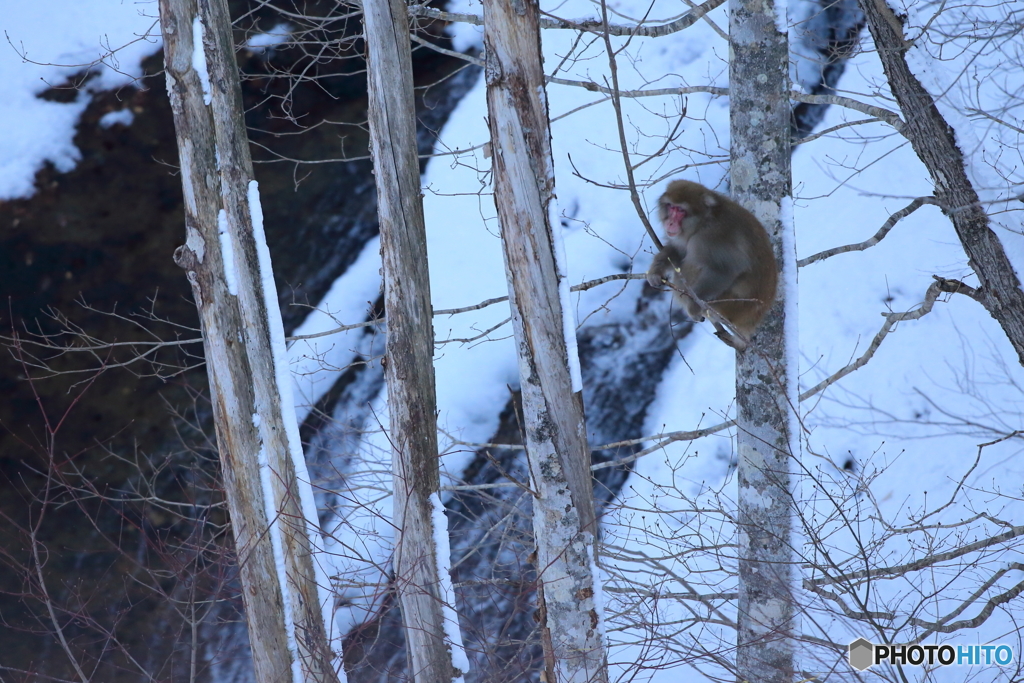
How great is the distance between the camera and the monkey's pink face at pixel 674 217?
4.24 metres

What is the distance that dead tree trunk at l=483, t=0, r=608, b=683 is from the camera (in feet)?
11.3

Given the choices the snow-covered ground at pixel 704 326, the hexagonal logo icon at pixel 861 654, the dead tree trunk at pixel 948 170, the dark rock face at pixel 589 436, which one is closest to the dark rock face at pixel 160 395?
the dark rock face at pixel 589 436

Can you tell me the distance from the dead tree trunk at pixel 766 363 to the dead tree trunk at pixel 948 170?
0.50 metres

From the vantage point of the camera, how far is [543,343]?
3541mm

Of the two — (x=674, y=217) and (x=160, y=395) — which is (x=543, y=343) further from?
(x=160, y=395)

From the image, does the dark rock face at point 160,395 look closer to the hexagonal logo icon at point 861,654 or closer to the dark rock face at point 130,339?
the dark rock face at point 130,339

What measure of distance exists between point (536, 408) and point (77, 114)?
8257mm

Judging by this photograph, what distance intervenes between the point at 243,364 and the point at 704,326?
19.9ft

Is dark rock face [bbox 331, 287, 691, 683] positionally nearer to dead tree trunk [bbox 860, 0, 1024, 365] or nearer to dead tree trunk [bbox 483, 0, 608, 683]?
dead tree trunk [bbox 483, 0, 608, 683]

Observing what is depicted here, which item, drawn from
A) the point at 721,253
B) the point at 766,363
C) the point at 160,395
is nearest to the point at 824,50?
the point at 721,253

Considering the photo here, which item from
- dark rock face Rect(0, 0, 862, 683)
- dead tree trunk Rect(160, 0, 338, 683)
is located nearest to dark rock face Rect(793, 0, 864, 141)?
dark rock face Rect(0, 0, 862, 683)

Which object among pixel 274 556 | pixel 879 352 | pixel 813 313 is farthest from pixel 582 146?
pixel 274 556

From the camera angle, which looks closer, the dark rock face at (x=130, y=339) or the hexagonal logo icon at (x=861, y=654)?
the hexagonal logo icon at (x=861, y=654)

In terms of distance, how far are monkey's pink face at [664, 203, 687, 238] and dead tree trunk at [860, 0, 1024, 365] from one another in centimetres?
115
